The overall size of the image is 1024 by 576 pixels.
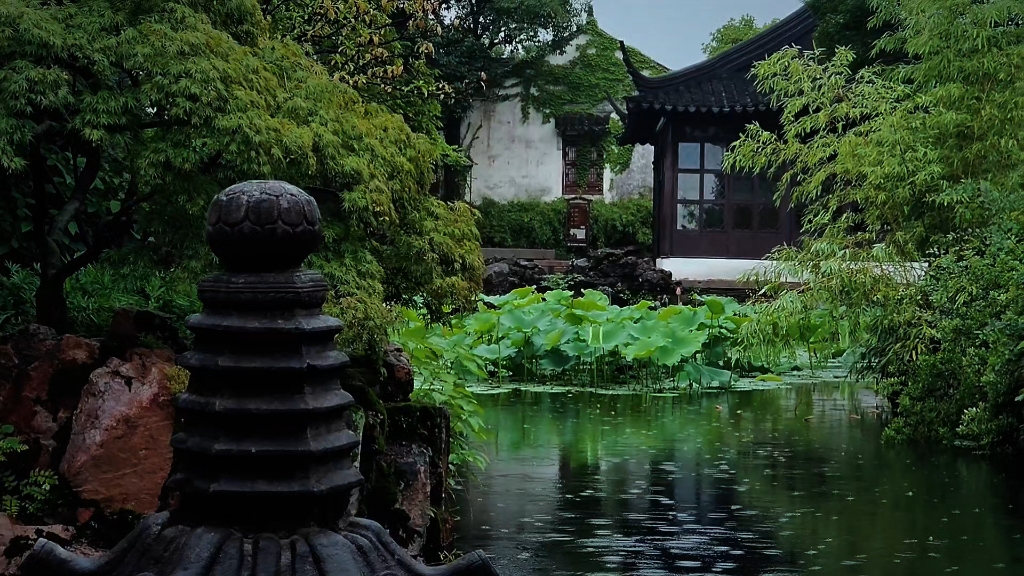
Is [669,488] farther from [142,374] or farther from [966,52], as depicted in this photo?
[966,52]

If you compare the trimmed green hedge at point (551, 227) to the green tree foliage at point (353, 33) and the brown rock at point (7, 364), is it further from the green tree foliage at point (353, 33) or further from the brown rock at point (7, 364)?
the brown rock at point (7, 364)

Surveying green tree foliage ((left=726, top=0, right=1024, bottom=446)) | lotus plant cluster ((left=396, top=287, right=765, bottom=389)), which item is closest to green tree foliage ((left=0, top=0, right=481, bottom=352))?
green tree foliage ((left=726, top=0, right=1024, bottom=446))

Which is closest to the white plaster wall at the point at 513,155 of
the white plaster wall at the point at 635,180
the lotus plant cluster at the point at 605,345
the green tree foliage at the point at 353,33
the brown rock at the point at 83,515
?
the white plaster wall at the point at 635,180

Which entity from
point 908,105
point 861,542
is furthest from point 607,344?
point 861,542

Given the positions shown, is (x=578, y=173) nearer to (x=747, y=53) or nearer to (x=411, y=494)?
(x=747, y=53)

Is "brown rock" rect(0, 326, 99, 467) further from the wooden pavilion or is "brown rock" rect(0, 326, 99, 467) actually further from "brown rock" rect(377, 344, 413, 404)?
the wooden pavilion

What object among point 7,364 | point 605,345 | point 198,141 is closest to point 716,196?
point 605,345

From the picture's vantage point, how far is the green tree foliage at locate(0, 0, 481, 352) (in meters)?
4.72

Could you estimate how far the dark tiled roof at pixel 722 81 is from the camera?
1961 cm

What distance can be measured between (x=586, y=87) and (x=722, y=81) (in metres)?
8.92

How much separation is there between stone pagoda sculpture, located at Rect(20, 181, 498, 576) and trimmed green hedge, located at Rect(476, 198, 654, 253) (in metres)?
25.6

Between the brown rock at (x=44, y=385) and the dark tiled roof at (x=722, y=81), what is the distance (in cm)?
1547

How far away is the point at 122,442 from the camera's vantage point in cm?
437

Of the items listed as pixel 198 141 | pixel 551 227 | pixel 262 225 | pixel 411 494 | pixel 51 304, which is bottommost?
pixel 411 494
